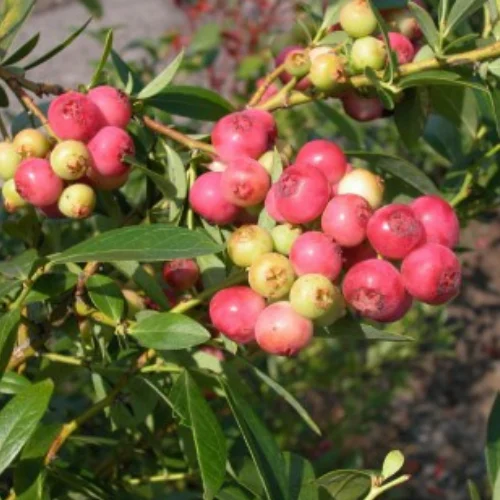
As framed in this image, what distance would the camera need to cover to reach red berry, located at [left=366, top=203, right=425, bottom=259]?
2.51ft

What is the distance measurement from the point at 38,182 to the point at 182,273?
159mm

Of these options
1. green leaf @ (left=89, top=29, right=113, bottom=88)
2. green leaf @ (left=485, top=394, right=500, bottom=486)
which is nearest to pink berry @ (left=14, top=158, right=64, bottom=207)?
green leaf @ (left=89, top=29, right=113, bottom=88)

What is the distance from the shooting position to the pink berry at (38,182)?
2.77 feet

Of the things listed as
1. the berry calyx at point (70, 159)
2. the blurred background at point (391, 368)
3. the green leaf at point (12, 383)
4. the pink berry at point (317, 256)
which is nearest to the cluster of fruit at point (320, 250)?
the pink berry at point (317, 256)

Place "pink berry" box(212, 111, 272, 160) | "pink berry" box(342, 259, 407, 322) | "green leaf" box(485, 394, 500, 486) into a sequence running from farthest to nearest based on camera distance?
1. "green leaf" box(485, 394, 500, 486)
2. "pink berry" box(212, 111, 272, 160)
3. "pink berry" box(342, 259, 407, 322)

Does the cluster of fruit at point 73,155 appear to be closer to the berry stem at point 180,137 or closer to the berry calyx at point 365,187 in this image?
the berry stem at point 180,137

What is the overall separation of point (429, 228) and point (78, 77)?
391 centimetres

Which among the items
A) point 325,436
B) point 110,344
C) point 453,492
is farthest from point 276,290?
point 453,492

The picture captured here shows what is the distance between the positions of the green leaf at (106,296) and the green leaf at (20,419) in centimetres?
8

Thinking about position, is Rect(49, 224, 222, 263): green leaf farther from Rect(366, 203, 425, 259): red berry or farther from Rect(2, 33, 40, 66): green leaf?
Rect(2, 33, 40, 66): green leaf

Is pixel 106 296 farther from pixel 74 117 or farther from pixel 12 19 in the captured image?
pixel 12 19

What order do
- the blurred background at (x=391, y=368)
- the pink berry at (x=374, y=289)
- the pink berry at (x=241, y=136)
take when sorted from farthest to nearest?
1. the blurred background at (x=391, y=368)
2. the pink berry at (x=241, y=136)
3. the pink berry at (x=374, y=289)

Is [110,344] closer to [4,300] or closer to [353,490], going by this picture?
[4,300]

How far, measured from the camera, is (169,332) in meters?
0.84
